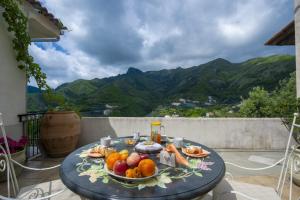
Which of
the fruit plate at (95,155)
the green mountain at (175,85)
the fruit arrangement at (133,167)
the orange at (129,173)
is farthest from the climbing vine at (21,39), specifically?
the green mountain at (175,85)

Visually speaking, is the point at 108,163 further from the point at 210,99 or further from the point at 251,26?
the point at 210,99

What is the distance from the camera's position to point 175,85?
74.0 feet

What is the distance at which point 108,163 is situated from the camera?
4.04 feet

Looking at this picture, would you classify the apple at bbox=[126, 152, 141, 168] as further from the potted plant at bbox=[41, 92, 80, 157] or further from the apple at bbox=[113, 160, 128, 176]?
the potted plant at bbox=[41, 92, 80, 157]

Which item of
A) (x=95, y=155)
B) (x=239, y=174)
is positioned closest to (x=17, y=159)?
(x=95, y=155)

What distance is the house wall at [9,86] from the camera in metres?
3.36

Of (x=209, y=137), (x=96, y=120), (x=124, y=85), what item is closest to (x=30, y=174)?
(x=96, y=120)

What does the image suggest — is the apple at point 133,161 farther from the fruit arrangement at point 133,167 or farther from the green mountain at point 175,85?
the green mountain at point 175,85

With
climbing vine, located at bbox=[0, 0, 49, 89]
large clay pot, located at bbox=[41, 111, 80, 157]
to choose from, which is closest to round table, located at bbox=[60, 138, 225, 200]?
large clay pot, located at bbox=[41, 111, 80, 157]

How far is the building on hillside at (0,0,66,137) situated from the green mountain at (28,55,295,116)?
311 inches

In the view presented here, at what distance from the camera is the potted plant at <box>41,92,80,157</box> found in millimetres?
3762

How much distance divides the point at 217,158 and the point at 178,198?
0.71 meters

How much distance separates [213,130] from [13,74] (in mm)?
4081

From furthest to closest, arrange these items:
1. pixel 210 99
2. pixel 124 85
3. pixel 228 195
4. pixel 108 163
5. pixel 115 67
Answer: pixel 115 67 < pixel 124 85 < pixel 210 99 < pixel 228 195 < pixel 108 163
